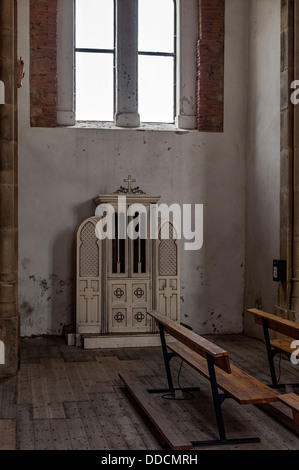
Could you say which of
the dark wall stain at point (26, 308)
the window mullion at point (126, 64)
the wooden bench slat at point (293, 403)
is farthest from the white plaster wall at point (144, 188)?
the wooden bench slat at point (293, 403)

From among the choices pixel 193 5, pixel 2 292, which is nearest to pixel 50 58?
pixel 193 5

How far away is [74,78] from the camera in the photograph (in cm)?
880

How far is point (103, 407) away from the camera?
16.9ft

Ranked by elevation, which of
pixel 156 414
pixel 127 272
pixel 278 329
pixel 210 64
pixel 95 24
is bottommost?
pixel 156 414

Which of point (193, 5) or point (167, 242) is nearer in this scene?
point (167, 242)

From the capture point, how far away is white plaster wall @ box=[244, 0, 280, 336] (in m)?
8.00

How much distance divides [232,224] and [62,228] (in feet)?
8.51

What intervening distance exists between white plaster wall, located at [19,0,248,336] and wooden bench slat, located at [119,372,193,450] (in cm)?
298

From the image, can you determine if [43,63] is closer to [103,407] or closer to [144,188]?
[144,188]

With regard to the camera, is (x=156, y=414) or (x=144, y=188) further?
(x=144, y=188)

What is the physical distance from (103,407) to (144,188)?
4.27 metres

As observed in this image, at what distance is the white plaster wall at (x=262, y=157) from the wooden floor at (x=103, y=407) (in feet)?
4.65

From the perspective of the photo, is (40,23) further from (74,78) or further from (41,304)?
(41,304)

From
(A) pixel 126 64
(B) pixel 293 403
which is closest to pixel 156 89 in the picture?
(A) pixel 126 64
